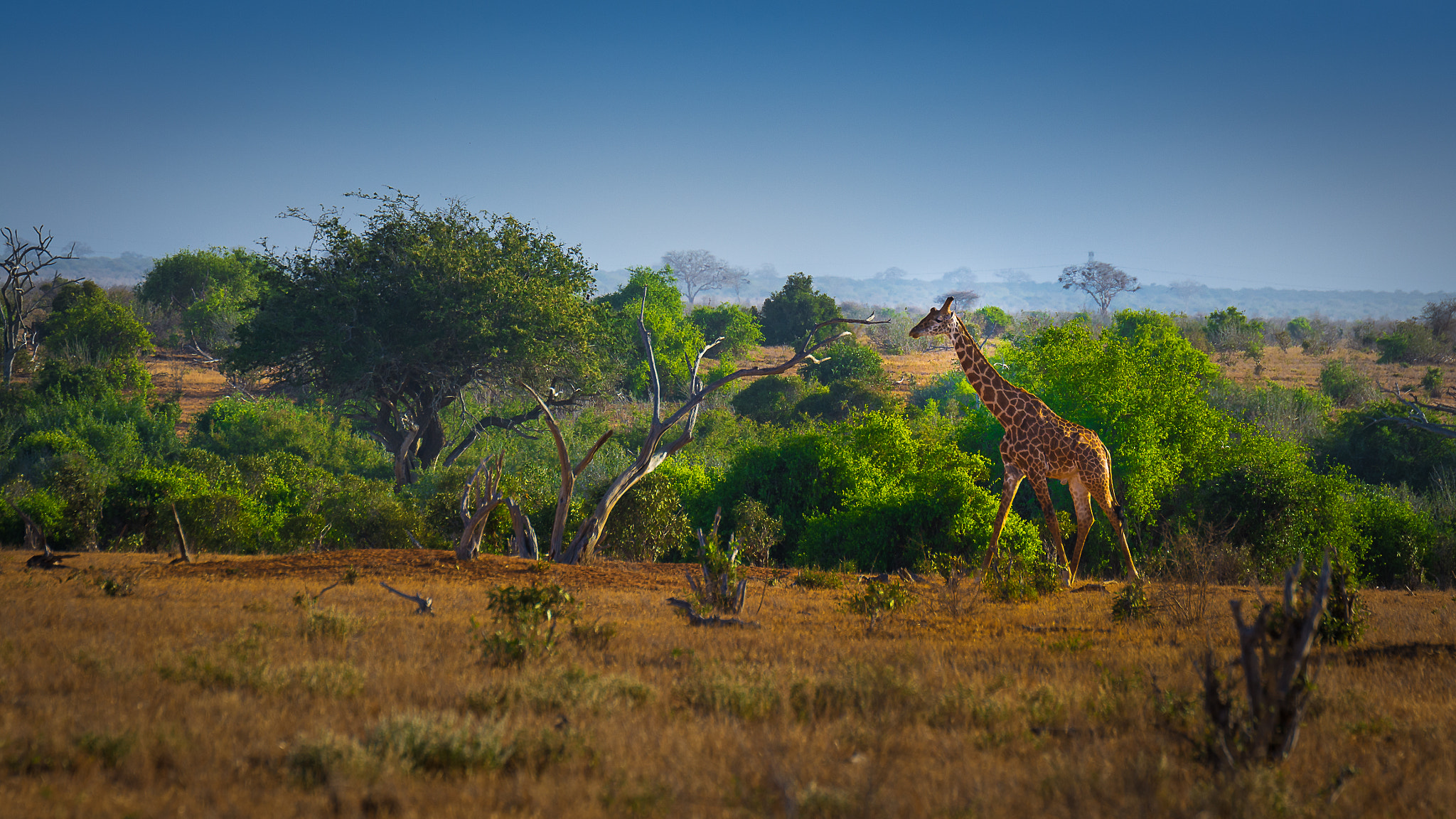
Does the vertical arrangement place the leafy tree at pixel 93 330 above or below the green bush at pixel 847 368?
above

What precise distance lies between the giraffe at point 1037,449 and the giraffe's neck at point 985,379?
0.01 metres

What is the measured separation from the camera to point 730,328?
5406 centimetres

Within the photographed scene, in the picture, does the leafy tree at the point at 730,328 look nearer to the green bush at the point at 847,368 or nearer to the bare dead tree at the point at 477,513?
the green bush at the point at 847,368

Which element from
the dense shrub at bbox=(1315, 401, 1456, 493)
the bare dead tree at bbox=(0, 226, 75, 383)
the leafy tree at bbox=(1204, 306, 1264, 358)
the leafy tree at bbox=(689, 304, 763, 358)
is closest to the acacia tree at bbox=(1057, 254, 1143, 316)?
the leafy tree at bbox=(1204, 306, 1264, 358)

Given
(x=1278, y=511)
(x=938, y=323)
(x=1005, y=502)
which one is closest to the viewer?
(x=1005, y=502)

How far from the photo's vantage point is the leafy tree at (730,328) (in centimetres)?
5275

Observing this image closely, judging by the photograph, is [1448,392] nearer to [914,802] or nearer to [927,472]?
[927,472]

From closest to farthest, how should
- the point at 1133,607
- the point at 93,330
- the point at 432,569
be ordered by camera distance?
the point at 1133,607, the point at 432,569, the point at 93,330

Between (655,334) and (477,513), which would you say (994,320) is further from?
(477,513)

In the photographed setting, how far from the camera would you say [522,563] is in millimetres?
13047

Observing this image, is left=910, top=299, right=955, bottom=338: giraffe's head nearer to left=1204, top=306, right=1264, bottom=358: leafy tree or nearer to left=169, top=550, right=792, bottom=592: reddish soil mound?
left=169, top=550, right=792, bottom=592: reddish soil mound

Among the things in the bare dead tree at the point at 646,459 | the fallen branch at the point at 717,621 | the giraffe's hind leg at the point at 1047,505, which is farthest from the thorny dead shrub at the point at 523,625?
the giraffe's hind leg at the point at 1047,505

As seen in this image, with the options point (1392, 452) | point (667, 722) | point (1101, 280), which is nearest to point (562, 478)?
point (667, 722)

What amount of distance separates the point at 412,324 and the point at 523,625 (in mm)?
21481
